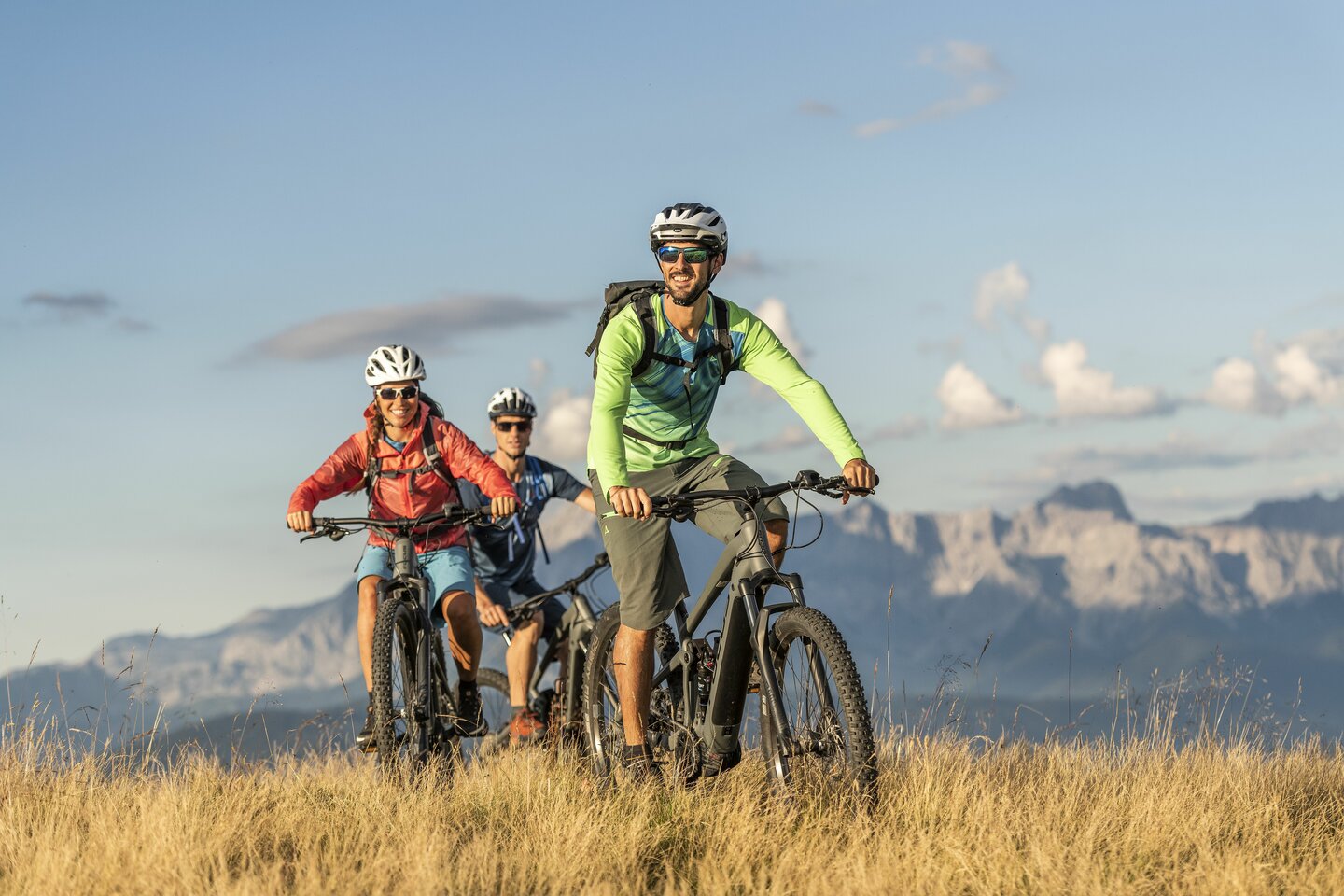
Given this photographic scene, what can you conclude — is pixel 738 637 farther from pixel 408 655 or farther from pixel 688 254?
pixel 408 655

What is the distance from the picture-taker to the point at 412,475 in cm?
891

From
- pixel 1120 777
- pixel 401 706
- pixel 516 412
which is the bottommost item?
pixel 1120 777

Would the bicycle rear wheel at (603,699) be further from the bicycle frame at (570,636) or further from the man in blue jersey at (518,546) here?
the man in blue jersey at (518,546)

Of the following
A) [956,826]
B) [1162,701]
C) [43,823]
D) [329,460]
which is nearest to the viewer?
[956,826]

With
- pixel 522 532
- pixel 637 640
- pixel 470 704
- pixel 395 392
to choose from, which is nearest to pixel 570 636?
pixel 470 704

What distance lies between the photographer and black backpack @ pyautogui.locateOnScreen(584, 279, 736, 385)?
6859 mm

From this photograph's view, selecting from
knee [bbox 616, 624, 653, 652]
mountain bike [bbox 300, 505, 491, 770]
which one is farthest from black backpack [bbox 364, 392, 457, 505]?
knee [bbox 616, 624, 653, 652]

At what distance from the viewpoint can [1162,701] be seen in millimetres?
9539

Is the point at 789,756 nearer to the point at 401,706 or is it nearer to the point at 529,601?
the point at 401,706

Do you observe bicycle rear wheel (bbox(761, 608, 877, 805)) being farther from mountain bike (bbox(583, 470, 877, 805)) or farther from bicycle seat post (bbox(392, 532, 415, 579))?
bicycle seat post (bbox(392, 532, 415, 579))

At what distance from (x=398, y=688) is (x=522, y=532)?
3438 millimetres

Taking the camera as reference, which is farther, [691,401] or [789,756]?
[691,401]

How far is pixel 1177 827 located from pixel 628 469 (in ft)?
9.69

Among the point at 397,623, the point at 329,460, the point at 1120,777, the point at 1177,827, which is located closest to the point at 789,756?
the point at 1177,827
